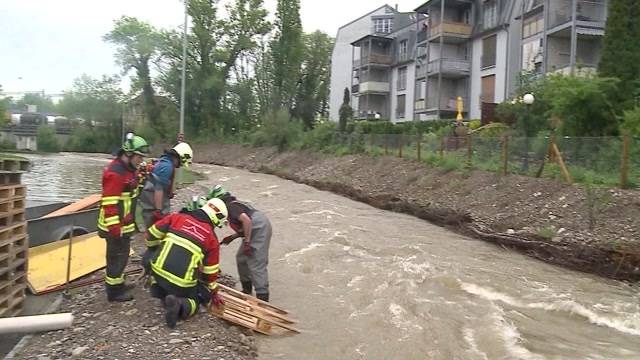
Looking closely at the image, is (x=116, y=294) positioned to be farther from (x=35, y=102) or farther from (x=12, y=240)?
(x=35, y=102)

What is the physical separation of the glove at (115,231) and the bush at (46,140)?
281 ft

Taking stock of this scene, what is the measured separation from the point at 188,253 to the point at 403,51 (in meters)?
51.0

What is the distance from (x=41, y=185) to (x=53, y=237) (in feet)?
66.9

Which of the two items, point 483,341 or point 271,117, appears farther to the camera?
point 271,117

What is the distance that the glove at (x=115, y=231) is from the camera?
6.98 metres

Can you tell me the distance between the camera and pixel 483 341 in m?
7.88

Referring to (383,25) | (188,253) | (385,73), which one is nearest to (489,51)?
(385,73)

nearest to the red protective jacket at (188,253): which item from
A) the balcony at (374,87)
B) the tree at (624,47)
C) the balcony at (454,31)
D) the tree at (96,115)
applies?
the tree at (624,47)

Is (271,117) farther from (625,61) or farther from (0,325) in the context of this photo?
(0,325)

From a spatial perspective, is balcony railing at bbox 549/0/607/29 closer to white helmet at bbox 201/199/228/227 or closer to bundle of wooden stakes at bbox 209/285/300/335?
bundle of wooden stakes at bbox 209/285/300/335

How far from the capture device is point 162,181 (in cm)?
800

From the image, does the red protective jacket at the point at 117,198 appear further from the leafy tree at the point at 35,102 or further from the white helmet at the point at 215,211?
the leafy tree at the point at 35,102

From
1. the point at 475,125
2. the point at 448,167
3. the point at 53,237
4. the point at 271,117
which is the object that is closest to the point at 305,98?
the point at 271,117

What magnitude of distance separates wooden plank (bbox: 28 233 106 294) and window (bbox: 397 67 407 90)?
46229mm
